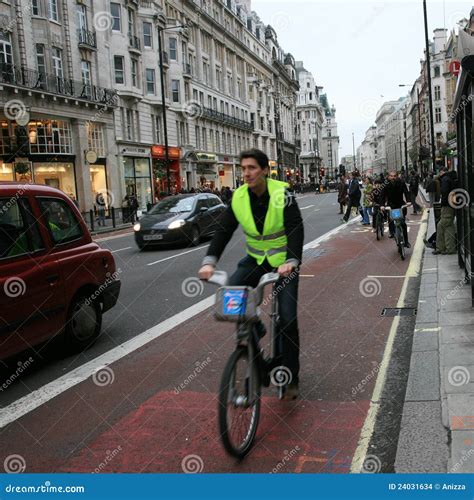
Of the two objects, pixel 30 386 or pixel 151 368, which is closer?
pixel 30 386

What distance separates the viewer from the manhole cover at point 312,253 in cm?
1300

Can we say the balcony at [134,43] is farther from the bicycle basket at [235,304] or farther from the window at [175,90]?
the bicycle basket at [235,304]

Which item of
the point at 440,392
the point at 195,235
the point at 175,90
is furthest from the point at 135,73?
the point at 440,392

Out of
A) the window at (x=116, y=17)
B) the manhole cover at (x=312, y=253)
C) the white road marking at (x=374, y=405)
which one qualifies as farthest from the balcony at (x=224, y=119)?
the white road marking at (x=374, y=405)

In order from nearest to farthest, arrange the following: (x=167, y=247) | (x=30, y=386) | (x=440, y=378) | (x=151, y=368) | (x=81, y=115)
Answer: (x=440, y=378)
(x=30, y=386)
(x=151, y=368)
(x=167, y=247)
(x=81, y=115)

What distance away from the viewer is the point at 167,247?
54.3 ft

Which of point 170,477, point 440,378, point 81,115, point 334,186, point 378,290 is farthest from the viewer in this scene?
point 334,186

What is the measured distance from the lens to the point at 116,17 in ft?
126

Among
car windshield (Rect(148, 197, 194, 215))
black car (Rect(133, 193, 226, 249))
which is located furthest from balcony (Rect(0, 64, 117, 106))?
black car (Rect(133, 193, 226, 249))

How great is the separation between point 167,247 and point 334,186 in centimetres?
7291

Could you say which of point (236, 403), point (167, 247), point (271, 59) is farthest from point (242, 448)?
point (271, 59)

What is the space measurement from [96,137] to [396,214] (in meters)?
27.1

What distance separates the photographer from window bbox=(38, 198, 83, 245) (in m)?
5.77

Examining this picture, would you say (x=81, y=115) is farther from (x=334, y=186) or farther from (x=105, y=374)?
(x=334, y=186)
